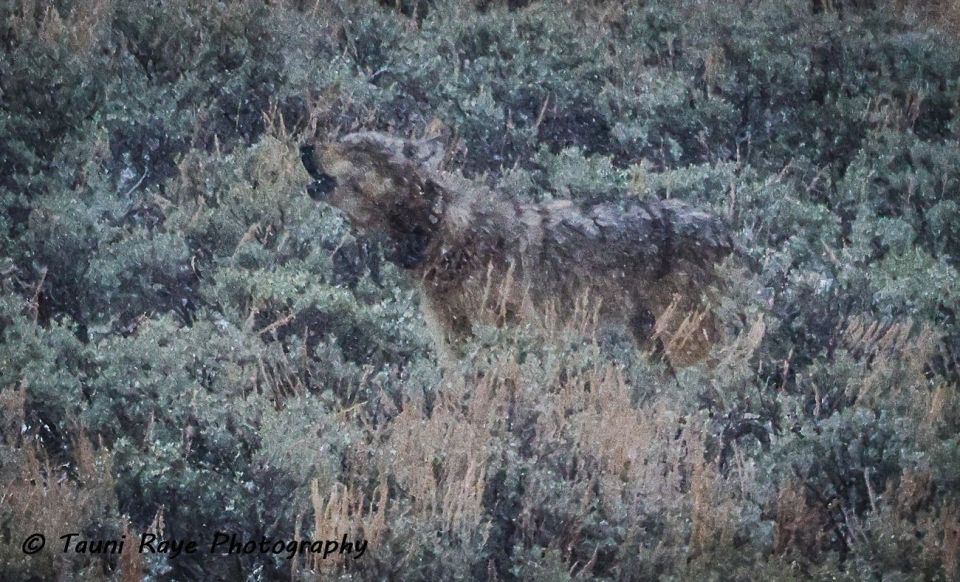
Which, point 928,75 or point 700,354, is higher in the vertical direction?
point 928,75

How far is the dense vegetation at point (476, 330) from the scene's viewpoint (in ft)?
17.1

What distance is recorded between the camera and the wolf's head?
22.7 ft

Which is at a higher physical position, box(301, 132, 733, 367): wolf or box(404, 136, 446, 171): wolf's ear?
box(404, 136, 446, 171): wolf's ear

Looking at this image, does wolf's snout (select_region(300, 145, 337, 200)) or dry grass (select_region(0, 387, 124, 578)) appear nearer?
dry grass (select_region(0, 387, 124, 578))

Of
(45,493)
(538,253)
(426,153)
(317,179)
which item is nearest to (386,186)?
(426,153)

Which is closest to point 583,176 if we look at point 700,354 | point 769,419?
point 700,354

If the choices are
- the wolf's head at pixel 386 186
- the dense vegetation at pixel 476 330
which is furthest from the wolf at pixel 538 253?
the dense vegetation at pixel 476 330

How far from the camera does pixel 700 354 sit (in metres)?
6.61

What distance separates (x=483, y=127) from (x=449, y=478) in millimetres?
3711

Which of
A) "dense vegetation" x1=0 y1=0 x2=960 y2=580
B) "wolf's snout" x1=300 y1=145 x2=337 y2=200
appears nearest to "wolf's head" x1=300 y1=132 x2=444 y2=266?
"wolf's snout" x1=300 y1=145 x2=337 y2=200

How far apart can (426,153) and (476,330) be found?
123 centimetres

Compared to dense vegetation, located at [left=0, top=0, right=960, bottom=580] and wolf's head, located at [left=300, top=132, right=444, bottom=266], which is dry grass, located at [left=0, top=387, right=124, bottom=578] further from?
wolf's head, located at [left=300, top=132, right=444, bottom=266]

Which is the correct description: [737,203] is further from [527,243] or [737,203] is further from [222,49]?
[222,49]

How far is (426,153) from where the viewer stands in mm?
7164
